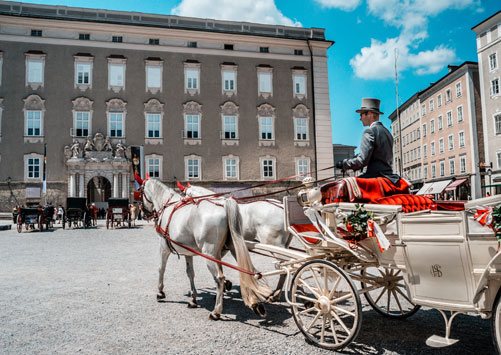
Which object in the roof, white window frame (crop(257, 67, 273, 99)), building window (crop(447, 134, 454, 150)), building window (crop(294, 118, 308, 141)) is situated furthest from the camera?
building window (crop(447, 134, 454, 150))

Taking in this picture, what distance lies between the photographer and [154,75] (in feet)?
100

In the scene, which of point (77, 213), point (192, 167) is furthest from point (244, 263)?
point (192, 167)

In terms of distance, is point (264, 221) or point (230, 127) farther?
point (230, 127)

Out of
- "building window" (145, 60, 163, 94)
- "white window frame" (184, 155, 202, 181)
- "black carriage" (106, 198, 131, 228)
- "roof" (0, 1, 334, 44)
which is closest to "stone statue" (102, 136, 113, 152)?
"building window" (145, 60, 163, 94)

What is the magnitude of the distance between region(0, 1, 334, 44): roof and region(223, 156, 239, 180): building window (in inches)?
416

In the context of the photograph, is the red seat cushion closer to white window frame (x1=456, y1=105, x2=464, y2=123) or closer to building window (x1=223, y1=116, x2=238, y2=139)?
building window (x1=223, y1=116, x2=238, y2=139)

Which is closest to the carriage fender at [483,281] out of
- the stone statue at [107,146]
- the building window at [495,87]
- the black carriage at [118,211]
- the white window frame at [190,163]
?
the black carriage at [118,211]

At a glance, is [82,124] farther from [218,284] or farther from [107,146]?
[218,284]

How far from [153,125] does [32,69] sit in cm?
969

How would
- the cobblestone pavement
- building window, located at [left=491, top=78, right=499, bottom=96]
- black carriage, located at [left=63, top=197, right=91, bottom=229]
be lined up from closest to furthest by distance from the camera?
1. the cobblestone pavement
2. black carriage, located at [left=63, top=197, right=91, bottom=229]
3. building window, located at [left=491, top=78, right=499, bottom=96]

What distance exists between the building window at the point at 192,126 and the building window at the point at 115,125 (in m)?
5.03

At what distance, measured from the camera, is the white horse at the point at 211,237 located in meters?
5.20

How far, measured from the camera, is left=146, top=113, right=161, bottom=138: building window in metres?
30.4

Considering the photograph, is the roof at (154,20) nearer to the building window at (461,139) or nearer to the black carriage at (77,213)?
the black carriage at (77,213)
